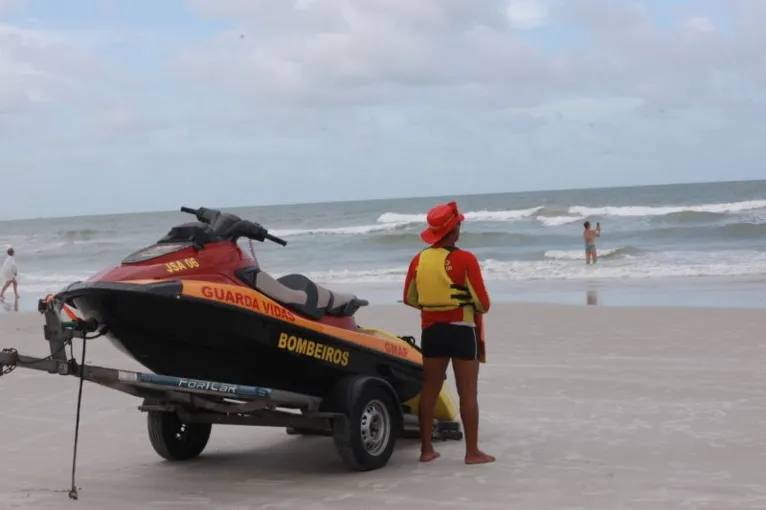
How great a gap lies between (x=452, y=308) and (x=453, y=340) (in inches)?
7.8

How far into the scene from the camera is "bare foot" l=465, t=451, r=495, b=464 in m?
5.84

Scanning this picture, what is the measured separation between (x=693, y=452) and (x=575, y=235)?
111 feet

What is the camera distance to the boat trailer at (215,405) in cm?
488

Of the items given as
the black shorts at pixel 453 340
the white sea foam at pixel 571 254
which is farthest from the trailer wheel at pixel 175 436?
the white sea foam at pixel 571 254

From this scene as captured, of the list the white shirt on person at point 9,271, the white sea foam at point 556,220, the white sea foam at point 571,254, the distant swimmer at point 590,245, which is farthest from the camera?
the white sea foam at point 556,220

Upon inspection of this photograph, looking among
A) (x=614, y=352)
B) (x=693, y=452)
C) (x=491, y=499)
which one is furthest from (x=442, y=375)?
(x=614, y=352)

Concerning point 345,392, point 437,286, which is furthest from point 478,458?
point 437,286

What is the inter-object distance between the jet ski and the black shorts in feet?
1.30

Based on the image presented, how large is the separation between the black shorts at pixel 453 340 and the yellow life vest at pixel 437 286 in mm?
120

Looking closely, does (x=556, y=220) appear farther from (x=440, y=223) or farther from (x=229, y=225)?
(x=229, y=225)

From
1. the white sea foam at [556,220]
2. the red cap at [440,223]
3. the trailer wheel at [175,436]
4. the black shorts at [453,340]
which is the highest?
the white sea foam at [556,220]

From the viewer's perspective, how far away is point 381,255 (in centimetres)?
3447

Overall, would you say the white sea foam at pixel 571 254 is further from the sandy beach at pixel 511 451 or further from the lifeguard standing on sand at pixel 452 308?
the lifeguard standing on sand at pixel 452 308

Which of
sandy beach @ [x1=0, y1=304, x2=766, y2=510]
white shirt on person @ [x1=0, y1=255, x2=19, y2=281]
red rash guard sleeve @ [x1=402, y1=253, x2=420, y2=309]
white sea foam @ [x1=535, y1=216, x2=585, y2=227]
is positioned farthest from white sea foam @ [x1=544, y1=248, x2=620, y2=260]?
red rash guard sleeve @ [x1=402, y1=253, x2=420, y2=309]
